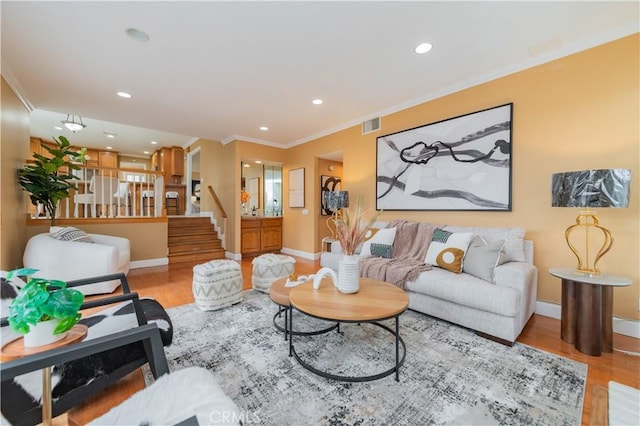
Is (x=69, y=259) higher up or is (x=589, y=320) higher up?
(x=69, y=259)

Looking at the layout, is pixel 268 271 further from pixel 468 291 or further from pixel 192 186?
pixel 192 186

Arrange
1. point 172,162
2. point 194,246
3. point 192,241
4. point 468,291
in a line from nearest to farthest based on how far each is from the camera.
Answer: point 468,291 < point 194,246 < point 192,241 < point 172,162

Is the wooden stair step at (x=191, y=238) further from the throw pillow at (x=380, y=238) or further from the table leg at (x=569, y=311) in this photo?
the table leg at (x=569, y=311)

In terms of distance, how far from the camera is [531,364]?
182 cm

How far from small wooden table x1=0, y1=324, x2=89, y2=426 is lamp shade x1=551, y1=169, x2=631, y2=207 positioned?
3.29m

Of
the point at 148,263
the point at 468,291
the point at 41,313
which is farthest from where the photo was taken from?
the point at 148,263

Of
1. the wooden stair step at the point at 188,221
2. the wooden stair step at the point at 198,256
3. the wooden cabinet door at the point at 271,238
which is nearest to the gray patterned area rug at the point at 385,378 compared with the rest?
the wooden stair step at the point at 198,256

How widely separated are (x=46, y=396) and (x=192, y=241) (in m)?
5.03

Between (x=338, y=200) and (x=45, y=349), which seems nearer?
(x=45, y=349)

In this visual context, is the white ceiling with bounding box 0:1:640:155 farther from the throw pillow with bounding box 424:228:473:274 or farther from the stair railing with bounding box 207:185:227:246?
the stair railing with bounding box 207:185:227:246

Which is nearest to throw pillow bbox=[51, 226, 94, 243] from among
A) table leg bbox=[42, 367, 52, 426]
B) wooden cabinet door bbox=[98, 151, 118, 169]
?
table leg bbox=[42, 367, 52, 426]

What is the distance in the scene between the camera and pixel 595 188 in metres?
1.95

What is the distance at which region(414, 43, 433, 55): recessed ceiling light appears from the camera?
8.04 ft

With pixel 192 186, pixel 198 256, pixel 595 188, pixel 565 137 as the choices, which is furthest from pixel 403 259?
pixel 192 186
